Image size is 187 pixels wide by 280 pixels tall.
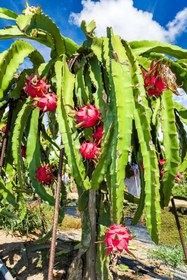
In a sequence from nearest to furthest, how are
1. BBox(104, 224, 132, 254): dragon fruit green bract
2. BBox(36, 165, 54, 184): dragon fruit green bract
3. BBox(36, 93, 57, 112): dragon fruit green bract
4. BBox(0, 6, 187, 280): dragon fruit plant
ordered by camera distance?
BBox(104, 224, 132, 254): dragon fruit green bract < BBox(0, 6, 187, 280): dragon fruit plant < BBox(36, 93, 57, 112): dragon fruit green bract < BBox(36, 165, 54, 184): dragon fruit green bract

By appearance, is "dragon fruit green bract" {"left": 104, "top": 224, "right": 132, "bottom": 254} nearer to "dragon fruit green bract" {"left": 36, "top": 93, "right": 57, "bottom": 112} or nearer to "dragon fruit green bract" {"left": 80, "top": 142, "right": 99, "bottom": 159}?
"dragon fruit green bract" {"left": 80, "top": 142, "right": 99, "bottom": 159}

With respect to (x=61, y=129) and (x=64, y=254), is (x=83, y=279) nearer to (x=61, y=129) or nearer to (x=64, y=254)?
(x=64, y=254)

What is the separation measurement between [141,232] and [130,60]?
241 inches

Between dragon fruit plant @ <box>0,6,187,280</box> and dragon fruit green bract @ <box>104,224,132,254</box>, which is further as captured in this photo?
dragon fruit plant @ <box>0,6,187,280</box>

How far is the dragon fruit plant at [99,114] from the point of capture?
1396 mm

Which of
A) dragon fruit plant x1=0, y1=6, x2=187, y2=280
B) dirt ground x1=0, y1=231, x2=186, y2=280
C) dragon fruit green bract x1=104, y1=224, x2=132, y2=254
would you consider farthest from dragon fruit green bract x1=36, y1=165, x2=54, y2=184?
dirt ground x1=0, y1=231, x2=186, y2=280

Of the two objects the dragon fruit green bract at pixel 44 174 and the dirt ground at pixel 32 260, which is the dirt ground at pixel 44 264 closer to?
the dirt ground at pixel 32 260

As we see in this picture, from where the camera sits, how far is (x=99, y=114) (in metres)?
1.48

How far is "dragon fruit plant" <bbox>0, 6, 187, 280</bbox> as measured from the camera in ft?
4.58

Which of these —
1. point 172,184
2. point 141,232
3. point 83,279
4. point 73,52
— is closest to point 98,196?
point 83,279

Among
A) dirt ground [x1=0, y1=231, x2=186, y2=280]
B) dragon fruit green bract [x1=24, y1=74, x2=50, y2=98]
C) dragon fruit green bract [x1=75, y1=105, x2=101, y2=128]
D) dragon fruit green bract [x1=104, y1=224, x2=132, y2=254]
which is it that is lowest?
dirt ground [x1=0, y1=231, x2=186, y2=280]

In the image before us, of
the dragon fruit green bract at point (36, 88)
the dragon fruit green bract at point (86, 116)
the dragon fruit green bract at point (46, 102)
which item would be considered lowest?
the dragon fruit green bract at point (86, 116)

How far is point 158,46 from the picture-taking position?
7.04ft

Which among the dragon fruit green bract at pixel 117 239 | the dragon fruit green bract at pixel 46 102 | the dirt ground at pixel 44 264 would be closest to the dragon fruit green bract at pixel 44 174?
the dragon fruit green bract at pixel 46 102
